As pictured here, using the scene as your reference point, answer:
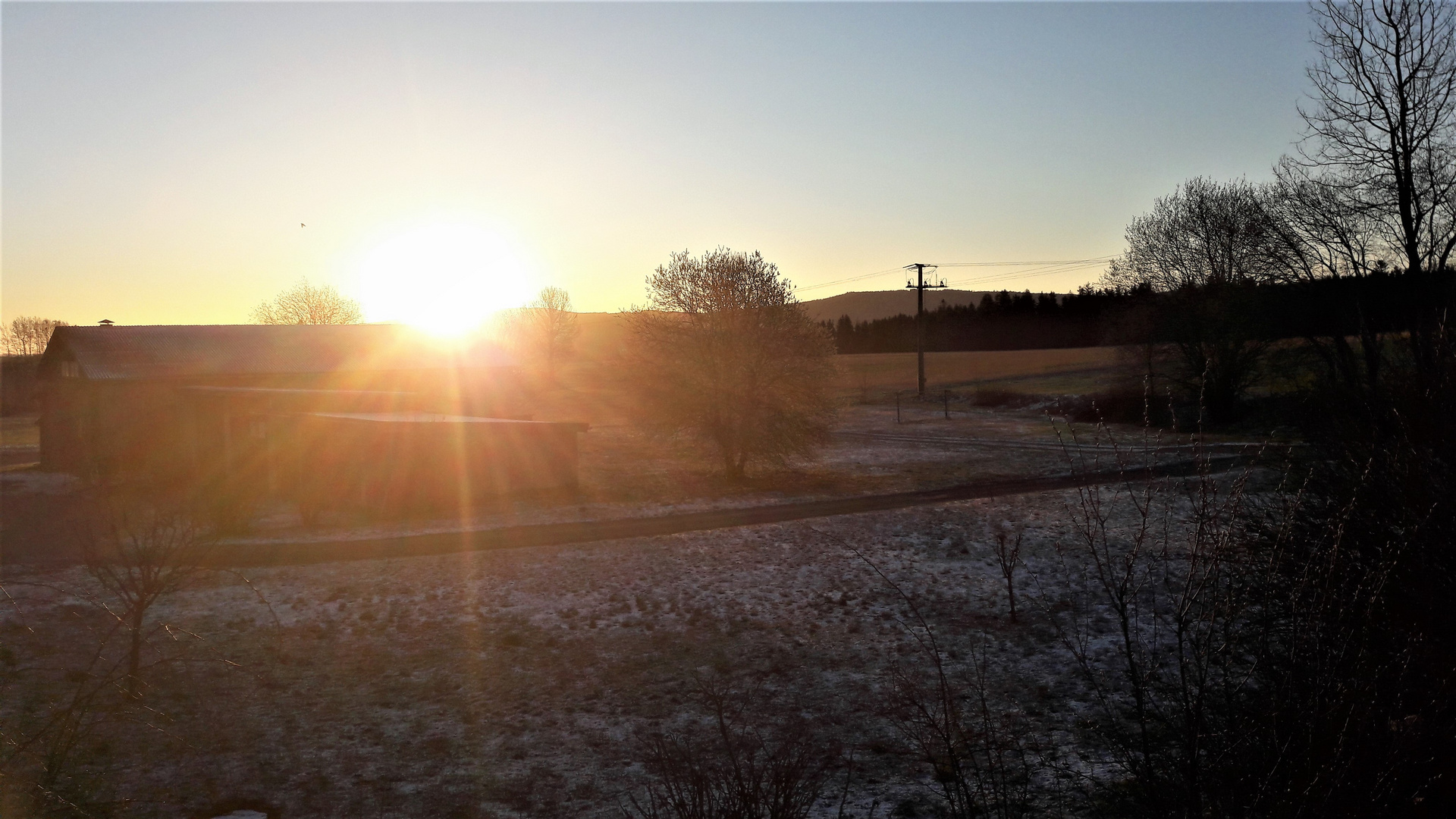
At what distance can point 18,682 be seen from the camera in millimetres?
11359

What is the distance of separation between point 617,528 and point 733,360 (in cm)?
841

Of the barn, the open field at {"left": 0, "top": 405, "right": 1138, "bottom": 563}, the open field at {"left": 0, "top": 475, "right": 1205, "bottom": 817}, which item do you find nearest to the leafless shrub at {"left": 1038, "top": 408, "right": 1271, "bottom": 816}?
the open field at {"left": 0, "top": 475, "right": 1205, "bottom": 817}

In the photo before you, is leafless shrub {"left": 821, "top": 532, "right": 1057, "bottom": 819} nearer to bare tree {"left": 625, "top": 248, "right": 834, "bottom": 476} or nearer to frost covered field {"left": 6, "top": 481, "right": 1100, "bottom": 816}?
frost covered field {"left": 6, "top": 481, "right": 1100, "bottom": 816}

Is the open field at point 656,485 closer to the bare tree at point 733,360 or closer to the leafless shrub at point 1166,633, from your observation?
the bare tree at point 733,360


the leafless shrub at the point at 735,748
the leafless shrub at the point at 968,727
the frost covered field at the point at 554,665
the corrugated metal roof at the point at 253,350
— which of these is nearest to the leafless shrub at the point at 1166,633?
the frost covered field at the point at 554,665

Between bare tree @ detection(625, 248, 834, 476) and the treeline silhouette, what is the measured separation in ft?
9.75

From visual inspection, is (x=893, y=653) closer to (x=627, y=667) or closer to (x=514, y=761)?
(x=627, y=667)

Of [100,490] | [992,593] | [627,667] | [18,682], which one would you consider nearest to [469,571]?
[627,667]

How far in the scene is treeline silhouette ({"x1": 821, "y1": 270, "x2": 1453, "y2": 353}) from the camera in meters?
19.6

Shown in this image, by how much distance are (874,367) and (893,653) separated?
3227 inches

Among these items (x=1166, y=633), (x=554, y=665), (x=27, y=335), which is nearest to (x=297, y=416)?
(x=554, y=665)

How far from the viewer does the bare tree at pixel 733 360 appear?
90.9 feet

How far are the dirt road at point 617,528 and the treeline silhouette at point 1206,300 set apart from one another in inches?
204

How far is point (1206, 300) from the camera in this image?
4059 cm
